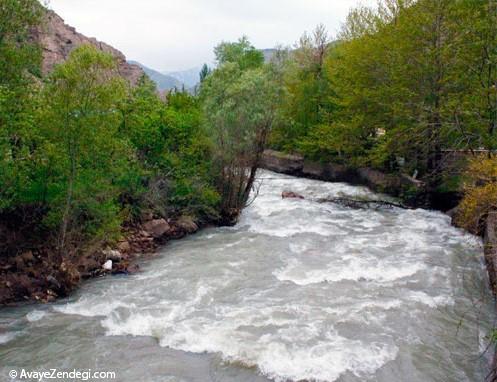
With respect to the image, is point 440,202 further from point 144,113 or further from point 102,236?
point 102,236

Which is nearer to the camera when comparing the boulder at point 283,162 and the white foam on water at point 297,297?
the white foam on water at point 297,297

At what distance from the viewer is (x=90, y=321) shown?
1013 centimetres

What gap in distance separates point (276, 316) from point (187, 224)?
7.72 meters

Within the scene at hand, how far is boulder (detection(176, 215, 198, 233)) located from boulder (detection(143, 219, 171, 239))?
502 mm

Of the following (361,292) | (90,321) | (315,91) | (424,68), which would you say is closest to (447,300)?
(361,292)

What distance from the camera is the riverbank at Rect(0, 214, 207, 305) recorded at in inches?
438

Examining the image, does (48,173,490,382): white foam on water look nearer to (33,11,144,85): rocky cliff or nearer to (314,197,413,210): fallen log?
(314,197,413,210): fallen log

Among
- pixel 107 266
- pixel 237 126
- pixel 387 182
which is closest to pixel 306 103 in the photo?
pixel 387 182

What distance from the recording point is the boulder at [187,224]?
1715 cm

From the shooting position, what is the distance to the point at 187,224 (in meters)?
17.3

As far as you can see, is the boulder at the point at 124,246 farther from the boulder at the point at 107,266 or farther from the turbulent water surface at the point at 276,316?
the boulder at the point at 107,266

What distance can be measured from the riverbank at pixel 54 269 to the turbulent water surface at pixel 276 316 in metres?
0.48

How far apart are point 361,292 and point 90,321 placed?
21.2 feet

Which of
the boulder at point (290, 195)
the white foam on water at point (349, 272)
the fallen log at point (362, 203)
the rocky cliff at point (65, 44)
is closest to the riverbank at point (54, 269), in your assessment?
the white foam on water at point (349, 272)
